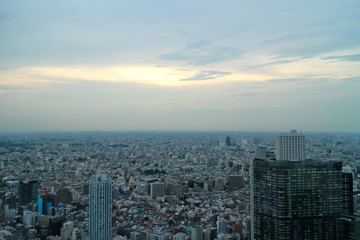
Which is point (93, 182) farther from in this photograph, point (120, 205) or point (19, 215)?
point (120, 205)

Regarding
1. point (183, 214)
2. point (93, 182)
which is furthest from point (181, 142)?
point (93, 182)

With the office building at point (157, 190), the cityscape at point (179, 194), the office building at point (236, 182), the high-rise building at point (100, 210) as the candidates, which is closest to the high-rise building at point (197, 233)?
the cityscape at point (179, 194)

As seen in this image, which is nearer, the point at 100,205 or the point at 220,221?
the point at 100,205

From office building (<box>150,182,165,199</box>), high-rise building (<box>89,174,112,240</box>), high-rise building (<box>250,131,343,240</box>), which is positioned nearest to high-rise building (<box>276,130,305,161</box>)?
high-rise building (<box>250,131,343,240</box>)

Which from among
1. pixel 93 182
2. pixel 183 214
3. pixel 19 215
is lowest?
pixel 183 214

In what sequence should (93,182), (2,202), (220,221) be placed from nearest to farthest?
1. (2,202)
2. (93,182)
3. (220,221)

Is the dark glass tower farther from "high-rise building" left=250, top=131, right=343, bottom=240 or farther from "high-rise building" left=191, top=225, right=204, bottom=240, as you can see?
"high-rise building" left=191, top=225, right=204, bottom=240

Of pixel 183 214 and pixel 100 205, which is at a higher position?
pixel 100 205
